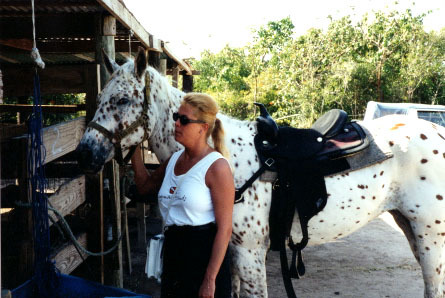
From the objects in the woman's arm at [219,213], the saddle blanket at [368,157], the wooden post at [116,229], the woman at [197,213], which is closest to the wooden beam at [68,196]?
the wooden post at [116,229]

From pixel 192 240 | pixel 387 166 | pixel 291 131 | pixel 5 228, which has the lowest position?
pixel 5 228

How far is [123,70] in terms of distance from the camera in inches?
103

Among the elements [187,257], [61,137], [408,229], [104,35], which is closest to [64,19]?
[104,35]

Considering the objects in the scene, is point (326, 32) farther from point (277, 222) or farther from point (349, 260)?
point (277, 222)

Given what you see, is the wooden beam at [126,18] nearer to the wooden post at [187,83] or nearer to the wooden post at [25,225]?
the wooden post at [25,225]

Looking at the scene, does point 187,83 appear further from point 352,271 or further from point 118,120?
point 118,120

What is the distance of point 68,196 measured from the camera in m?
3.11

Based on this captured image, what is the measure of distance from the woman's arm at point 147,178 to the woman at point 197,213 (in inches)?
11.6

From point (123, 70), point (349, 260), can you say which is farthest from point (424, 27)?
point (123, 70)

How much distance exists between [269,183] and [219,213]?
98 centimetres

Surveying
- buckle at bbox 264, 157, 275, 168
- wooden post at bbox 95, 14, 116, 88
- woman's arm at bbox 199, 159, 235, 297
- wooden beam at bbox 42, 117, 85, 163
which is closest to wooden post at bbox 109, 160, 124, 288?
wooden beam at bbox 42, 117, 85, 163

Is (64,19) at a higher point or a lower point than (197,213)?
higher

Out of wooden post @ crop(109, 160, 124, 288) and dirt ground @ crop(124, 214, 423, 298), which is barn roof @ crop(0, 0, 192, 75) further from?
dirt ground @ crop(124, 214, 423, 298)

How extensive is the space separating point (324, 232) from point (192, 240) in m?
1.40
